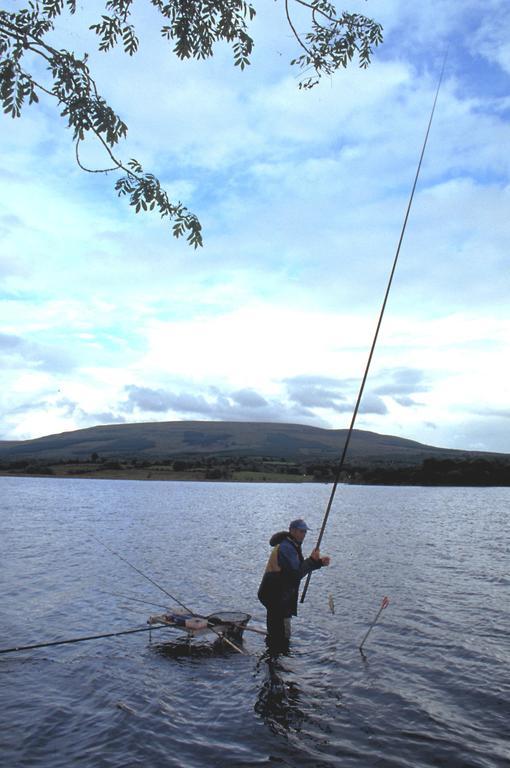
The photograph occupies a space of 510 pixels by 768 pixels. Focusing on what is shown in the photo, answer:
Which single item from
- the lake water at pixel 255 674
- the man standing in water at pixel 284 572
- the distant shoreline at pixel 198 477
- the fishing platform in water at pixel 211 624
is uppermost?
the distant shoreline at pixel 198 477

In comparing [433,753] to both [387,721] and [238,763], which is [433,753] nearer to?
[387,721]

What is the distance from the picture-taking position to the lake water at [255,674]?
1002 cm

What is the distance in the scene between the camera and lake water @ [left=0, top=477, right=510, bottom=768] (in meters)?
10.0

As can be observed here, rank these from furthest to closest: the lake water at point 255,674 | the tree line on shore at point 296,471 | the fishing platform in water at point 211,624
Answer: the tree line on shore at point 296,471 < the fishing platform in water at point 211,624 < the lake water at point 255,674

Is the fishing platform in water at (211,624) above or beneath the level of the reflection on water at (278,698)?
above

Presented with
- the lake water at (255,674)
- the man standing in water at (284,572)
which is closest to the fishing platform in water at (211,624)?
the lake water at (255,674)

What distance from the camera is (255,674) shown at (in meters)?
13.7

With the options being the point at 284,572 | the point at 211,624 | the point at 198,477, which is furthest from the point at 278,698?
the point at 198,477

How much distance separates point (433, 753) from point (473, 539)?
3595cm

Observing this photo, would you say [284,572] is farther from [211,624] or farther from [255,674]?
[211,624]

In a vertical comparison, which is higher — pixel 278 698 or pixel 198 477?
pixel 198 477

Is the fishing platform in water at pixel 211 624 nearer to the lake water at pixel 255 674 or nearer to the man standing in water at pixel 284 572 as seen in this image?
the lake water at pixel 255 674

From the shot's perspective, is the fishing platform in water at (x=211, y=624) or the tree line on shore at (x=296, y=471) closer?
the fishing platform in water at (x=211, y=624)

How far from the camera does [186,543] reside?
40781 mm
